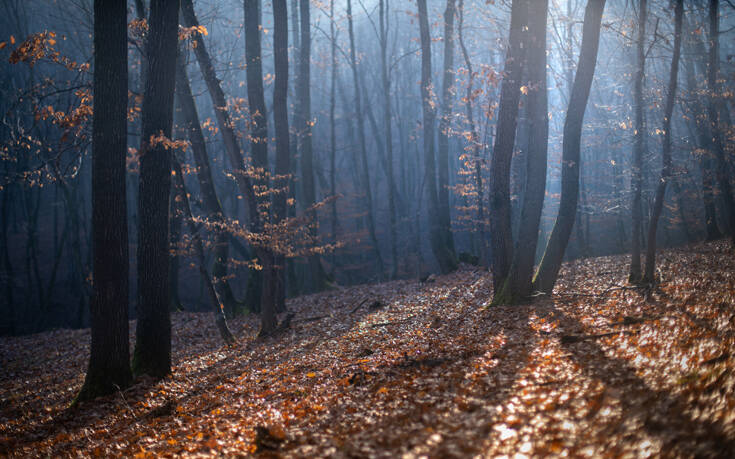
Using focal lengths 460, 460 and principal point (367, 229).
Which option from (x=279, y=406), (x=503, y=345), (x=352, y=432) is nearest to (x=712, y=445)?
(x=352, y=432)

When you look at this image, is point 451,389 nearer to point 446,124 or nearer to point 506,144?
point 506,144

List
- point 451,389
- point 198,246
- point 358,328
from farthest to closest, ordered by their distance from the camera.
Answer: point 198,246 → point 358,328 → point 451,389

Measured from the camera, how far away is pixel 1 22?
22.8m

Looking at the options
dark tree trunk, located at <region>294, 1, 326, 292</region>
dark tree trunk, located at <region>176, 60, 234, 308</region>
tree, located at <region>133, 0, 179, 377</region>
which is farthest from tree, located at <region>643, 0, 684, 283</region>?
dark tree trunk, located at <region>294, 1, 326, 292</region>

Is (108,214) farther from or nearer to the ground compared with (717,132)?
nearer to the ground

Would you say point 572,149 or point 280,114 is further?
point 280,114

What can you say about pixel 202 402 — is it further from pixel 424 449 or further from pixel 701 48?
pixel 701 48

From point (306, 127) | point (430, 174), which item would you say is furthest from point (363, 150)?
point (430, 174)

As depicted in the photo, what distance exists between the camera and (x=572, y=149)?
8992mm

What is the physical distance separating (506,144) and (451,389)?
5739 mm

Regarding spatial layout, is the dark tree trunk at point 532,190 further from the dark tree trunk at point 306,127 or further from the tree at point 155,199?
the dark tree trunk at point 306,127


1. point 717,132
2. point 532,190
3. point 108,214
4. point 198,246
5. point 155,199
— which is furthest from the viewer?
point 717,132

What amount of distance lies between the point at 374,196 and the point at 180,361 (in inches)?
1029

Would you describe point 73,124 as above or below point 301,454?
above
